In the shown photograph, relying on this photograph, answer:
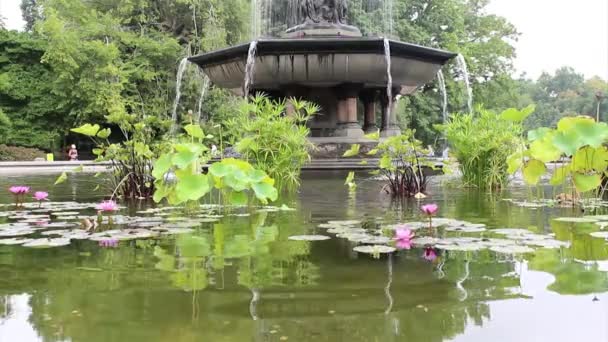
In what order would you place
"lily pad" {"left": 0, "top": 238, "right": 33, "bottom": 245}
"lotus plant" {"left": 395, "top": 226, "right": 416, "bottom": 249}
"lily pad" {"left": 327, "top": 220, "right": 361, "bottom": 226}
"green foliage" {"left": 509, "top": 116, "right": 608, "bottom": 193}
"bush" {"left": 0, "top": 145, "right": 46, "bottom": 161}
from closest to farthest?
1. "lotus plant" {"left": 395, "top": 226, "right": 416, "bottom": 249}
2. "lily pad" {"left": 0, "top": 238, "right": 33, "bottom": 245}
3. "lily pad" {"left": 327, "top": 220, "right": 361, "bottom": 226}
4. "green foliage" {"left": 509, "top": 116, "right": 608, "bottom": 193}
5. "bush" {"left": 0, "top": 145, "right": 46, "bottom": 161}

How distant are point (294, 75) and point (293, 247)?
21.4 ft

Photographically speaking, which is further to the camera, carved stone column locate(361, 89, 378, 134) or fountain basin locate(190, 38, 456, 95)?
carved stone column locate(361, 89, 378, 134)

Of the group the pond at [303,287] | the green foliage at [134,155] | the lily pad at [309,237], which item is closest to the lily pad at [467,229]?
the pond at [303,287]

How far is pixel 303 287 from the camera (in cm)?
219

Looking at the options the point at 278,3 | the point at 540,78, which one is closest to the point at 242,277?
the point at 278,3

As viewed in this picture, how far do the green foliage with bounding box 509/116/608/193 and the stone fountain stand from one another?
4.65 meters

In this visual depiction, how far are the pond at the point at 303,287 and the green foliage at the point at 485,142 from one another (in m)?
2.51

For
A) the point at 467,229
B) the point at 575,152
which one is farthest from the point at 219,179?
the point at 575,152

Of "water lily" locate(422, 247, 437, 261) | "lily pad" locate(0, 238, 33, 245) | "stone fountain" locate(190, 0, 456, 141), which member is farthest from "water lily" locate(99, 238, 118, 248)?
"stone fountain" locate(190, 0, 456, 141)

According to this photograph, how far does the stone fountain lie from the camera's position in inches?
354

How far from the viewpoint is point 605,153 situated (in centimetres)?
443

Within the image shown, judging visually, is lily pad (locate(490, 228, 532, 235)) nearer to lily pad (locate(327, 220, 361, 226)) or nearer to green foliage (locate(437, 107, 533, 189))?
lily pad (locate(327, 220, 361, 226))

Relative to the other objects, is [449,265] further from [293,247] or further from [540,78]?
[540,78]

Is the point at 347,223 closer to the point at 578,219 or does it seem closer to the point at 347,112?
the point at 578,219
